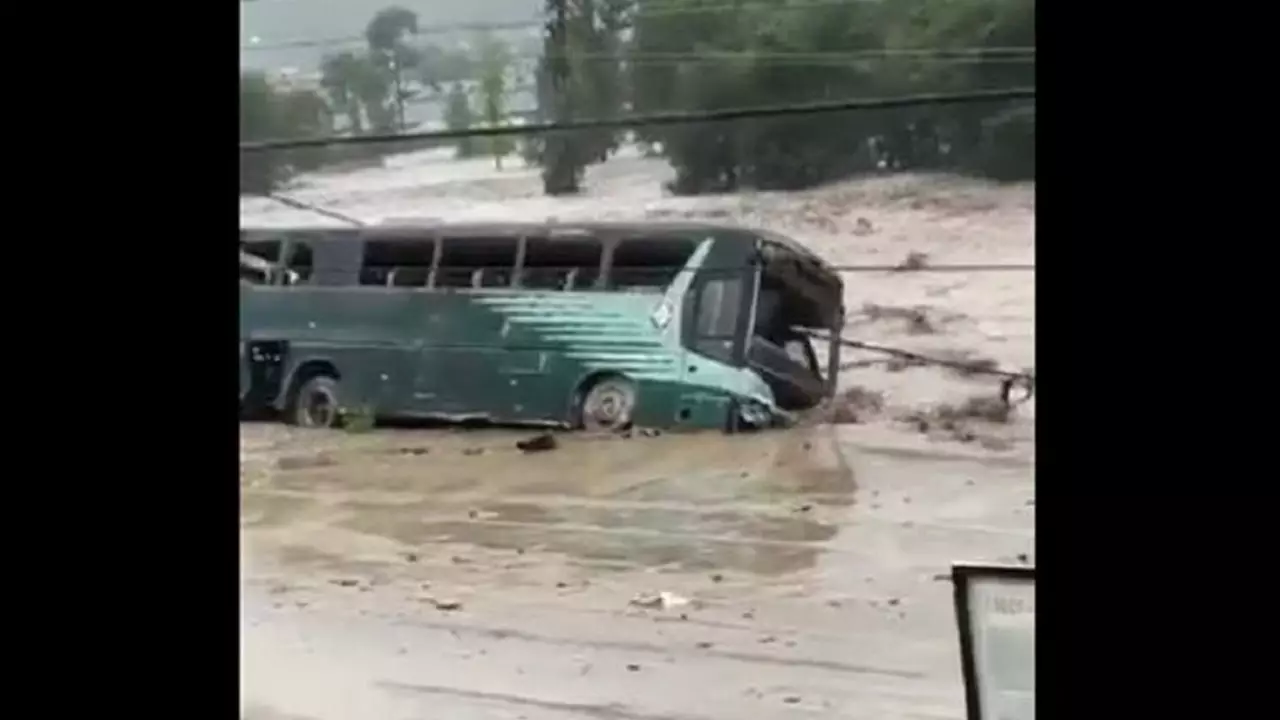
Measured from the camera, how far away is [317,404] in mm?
1213

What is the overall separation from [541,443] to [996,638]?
1.27 feet

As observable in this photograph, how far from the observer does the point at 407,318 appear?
121 cm

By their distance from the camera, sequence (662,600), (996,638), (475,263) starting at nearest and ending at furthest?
1. (996,638)
2. (662,600)
3. (475,263)

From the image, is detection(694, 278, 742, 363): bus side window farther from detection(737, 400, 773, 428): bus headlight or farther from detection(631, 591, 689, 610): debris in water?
detection(631, 591, 689, 610): debris in water

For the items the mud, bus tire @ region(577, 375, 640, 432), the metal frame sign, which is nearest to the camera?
the metal frame sign

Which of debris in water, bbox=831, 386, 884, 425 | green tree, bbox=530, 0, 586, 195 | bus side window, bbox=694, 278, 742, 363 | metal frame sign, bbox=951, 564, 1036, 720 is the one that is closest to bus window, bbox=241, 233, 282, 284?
green tree, bbox=530, 0, 586, 195

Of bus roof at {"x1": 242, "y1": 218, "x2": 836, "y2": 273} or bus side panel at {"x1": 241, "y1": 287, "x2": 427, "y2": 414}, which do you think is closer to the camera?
bus roof at {"x1": 242, "y1": 218, "x2": 836, "y2": 273}

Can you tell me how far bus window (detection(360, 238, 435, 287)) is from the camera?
1197 millimetres

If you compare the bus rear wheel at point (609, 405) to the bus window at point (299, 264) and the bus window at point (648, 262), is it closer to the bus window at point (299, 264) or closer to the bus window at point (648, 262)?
the bus window at point (648, 262)

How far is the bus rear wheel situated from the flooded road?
19 millimetres

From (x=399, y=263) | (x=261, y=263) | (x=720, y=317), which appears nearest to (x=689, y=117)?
(x=720, y=317)

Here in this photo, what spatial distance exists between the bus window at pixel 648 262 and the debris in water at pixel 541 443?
0.43 ft

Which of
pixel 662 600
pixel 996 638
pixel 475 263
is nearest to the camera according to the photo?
pixel 996 638

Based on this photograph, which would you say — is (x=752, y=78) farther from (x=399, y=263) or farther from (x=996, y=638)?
(x=996, y=638)
